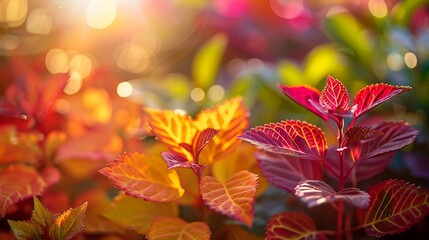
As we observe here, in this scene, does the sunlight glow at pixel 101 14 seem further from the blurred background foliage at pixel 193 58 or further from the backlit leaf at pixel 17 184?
the backlit leaf at pixel 17 184

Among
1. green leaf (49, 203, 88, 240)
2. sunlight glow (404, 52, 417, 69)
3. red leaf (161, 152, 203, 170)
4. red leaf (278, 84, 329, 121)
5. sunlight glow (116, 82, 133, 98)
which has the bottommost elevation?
green leaf (49, 203, 88, 240)

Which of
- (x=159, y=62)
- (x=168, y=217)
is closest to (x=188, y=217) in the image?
(x=168, y=217)

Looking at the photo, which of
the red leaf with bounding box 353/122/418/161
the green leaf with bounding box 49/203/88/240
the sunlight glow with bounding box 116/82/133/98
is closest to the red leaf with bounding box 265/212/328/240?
the red leaf with bounding box 353/122/418/161

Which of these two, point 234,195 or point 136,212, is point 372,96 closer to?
point 234,195

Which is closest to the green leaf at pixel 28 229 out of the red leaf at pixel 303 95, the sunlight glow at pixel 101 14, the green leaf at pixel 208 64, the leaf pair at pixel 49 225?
the leaf pair at pixel 49 225

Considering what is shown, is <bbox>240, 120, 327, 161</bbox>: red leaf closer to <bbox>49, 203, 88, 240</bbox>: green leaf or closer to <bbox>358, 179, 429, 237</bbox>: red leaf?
<bbox>358, 179, 429, 237</bbox>: red leaf

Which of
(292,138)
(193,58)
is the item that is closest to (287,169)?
(292,138)
